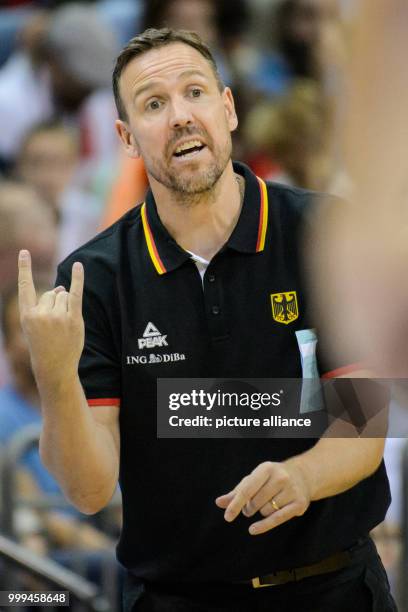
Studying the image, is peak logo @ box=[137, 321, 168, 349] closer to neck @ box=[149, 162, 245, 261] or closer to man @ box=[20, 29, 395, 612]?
man @ box=[20, 29, 395, 612]

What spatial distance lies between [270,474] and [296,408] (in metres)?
0.23

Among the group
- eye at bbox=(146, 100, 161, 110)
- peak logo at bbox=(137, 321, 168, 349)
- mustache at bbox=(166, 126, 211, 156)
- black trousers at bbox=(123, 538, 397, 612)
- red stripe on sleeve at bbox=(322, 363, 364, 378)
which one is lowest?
black trousers at bbox=(123, 538, 397, 612)

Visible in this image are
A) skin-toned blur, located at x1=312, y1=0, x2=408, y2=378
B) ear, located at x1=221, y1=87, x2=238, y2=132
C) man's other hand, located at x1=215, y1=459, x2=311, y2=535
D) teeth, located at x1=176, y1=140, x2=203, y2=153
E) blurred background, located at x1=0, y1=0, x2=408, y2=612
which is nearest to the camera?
skin-toned blur, located at x1=312, y1=0, x2=408, y2=378

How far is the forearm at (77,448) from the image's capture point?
5.31ft

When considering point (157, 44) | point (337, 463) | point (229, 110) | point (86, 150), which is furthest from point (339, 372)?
point (86, 150)

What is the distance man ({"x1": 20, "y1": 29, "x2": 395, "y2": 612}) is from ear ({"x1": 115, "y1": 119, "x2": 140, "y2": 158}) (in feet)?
0.11

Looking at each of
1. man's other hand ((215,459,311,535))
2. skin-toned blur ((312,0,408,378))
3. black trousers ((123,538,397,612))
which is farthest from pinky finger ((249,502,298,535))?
skin-toned blur ((312,0,408,378))

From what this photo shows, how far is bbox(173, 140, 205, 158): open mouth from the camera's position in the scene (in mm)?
1760

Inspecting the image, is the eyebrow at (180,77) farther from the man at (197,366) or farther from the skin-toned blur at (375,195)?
the skin-toned blur at (375,195)

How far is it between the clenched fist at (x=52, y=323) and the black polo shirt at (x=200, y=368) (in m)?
0.23

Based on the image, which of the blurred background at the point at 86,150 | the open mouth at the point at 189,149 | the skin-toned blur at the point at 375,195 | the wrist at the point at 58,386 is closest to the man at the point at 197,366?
the open mouth at the point at 189,149

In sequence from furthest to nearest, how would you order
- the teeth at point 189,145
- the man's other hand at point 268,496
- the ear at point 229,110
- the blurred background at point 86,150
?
1. the blurred background at point 86,150
2. the ear at point 229,110
3. the teeth at point 189,145
4. the man's other hand at point 268,496

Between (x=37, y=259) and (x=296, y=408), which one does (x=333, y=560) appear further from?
(x=37, y=259)

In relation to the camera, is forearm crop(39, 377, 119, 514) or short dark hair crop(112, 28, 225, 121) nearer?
forearm crop(39, 377, 119, 514)
